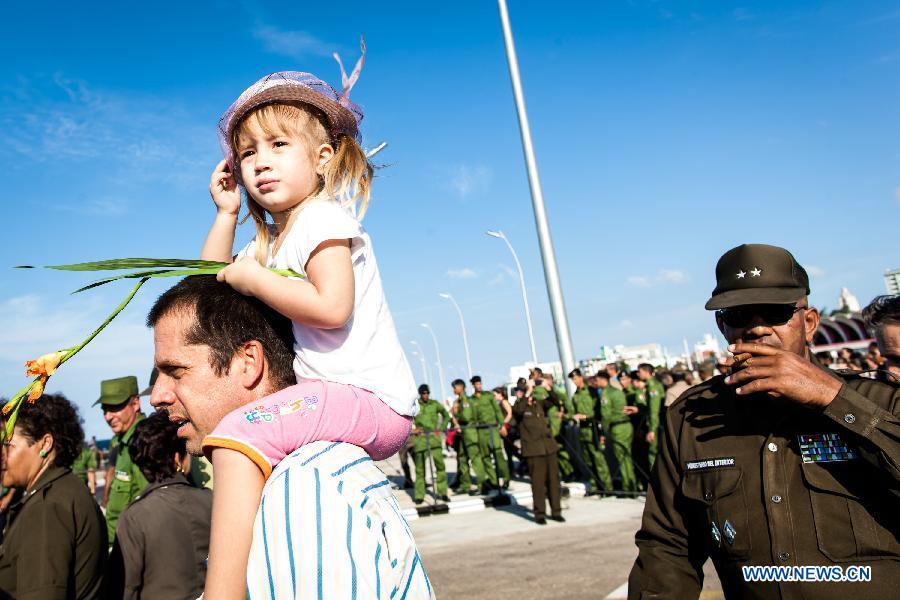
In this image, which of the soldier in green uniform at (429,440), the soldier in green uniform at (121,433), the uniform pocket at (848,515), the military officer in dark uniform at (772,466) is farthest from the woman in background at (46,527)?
the soldier in green uniform at (429,440)

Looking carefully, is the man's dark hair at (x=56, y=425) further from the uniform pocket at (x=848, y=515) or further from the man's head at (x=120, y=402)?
the uniform pocket at (x=848, y=515)

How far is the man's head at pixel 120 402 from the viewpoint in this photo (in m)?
7.08

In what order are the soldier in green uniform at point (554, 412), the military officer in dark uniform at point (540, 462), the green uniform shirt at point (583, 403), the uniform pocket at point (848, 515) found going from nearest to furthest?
the uniform pocket at point (848, 515) < the military officer in dark uniform at point (540, 462) < the green uniform shirt at point (583, 403) < the soldier in green uniform at point (554, 412)

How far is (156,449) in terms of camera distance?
4332mm

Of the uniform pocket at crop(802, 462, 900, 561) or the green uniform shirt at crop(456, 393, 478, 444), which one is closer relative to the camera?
the uniform pocket at crop(802, 462, 900, 561)

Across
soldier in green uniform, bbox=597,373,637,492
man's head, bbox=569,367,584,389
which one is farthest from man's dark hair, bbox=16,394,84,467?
man's head, bbox=569,367,584,389

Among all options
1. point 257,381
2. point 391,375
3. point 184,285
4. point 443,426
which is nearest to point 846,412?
point 391,375

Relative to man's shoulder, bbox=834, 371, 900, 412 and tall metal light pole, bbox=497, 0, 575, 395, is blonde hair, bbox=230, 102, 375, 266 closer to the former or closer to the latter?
man's shoulder, bbox=834, 371, 900, 412

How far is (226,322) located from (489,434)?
15.2m

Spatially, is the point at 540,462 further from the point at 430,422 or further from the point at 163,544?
the point at 163,544

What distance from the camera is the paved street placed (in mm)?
7914

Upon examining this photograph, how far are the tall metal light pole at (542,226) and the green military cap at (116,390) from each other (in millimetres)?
9156

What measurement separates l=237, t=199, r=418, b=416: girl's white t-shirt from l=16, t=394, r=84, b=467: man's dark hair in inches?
116

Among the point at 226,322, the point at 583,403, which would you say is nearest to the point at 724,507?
the point at 226,322
